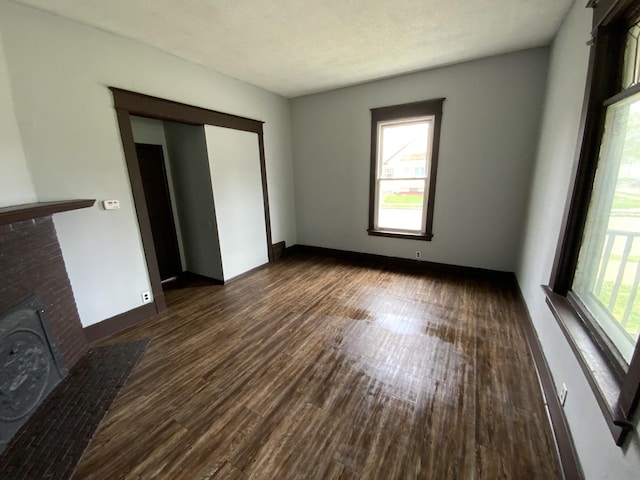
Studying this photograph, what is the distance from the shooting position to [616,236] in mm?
1315

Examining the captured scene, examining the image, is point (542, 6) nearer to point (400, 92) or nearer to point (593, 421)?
point (400, 92)

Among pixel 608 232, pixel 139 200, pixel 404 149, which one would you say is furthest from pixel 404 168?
pixel 139 200

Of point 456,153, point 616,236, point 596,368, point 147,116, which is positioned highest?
point 147,116

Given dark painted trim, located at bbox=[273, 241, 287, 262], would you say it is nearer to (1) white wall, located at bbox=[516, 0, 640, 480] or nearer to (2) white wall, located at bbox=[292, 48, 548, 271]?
(2) white wall, located at bbox=[292, 48, 548, 271]

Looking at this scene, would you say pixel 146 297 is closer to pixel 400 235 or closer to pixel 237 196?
pixel 237 196

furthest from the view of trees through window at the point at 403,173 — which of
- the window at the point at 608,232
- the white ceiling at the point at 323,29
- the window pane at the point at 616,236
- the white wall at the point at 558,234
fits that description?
the window pane at the point at 616,236

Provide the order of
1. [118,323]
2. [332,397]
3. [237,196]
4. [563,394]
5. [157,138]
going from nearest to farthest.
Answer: [563,394] < [332,397] < [118,323] < [157,138] < [237,196]

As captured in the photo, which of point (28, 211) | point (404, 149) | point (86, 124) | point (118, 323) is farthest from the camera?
point (404, 149)

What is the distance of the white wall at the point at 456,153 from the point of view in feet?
10.1

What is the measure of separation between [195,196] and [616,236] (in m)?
4.08

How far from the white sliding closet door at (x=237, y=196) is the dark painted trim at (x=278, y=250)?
1.17ft

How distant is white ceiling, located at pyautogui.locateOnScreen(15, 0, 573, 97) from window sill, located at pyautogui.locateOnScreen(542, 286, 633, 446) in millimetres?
2496

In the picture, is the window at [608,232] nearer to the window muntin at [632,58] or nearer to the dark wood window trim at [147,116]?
the window muntin at [632,58]

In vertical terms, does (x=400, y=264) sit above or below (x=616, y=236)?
below
